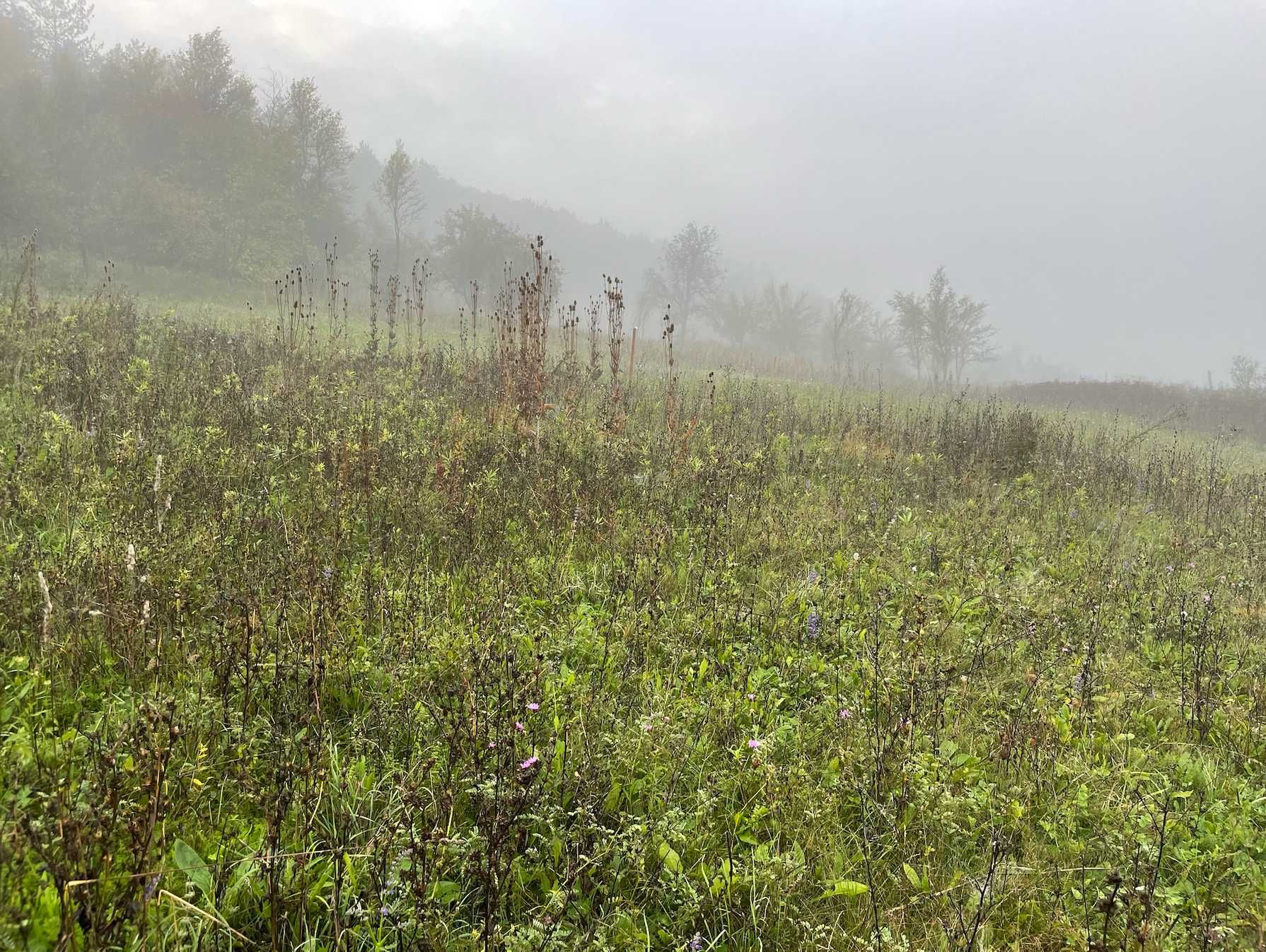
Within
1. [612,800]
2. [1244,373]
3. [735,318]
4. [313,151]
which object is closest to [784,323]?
[735,318]

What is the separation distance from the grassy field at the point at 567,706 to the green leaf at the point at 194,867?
15 mm

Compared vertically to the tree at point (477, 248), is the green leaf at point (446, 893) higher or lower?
lower

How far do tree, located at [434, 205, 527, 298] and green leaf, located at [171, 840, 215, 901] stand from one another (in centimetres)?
4110

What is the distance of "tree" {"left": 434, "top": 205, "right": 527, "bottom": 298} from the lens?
131 ft

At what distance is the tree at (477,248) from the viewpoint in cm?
3984

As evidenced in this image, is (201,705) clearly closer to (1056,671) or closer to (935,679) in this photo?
(935,679)

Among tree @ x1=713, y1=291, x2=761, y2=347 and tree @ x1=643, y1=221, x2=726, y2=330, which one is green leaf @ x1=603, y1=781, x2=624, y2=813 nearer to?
tree @ x1=643, y1=221, x2=726, y2=330

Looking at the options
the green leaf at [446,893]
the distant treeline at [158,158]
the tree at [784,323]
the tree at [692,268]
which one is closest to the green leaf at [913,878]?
the green leaf at [446,893]

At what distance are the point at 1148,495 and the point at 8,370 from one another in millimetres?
14985

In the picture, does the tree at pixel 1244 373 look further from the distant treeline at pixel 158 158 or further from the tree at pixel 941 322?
the distant treeline at pixel 158 158

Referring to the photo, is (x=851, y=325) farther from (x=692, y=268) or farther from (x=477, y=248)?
(x=477, y=248)

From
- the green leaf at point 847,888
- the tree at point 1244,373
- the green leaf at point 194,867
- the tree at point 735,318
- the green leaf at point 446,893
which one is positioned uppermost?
the tree at point 735,318

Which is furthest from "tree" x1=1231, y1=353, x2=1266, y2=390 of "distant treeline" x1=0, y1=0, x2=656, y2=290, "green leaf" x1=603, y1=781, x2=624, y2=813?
"distant treeline" x1=0, y1=0, x2=656, y2=290

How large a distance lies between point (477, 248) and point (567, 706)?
137 ft
